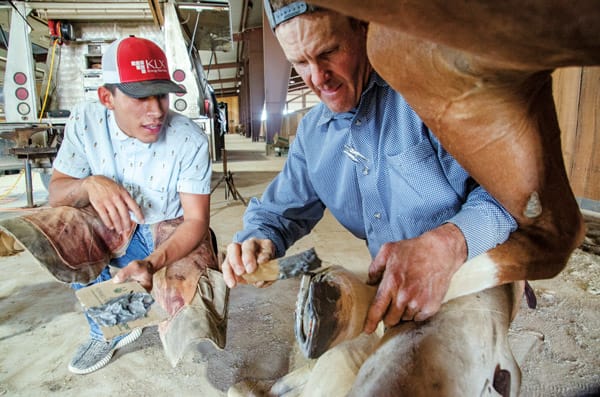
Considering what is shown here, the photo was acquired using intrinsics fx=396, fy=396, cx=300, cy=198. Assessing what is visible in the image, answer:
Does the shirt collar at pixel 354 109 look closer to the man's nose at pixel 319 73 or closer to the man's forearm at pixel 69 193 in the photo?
the man's nose at pixel 319 73

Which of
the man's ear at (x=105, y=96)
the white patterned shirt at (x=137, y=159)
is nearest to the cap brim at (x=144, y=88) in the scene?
the man's ear at (x=105, y=96)

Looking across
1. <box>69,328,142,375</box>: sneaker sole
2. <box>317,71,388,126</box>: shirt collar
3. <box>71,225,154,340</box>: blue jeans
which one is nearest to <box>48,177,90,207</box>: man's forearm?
<box>71,225,154,340</box>: blue jeans

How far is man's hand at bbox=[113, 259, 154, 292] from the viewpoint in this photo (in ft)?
4.75

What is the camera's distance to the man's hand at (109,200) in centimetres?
170

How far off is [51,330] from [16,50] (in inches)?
135

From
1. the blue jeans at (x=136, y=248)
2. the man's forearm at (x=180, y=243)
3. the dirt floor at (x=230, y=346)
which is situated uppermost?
the man's forearm at (x=180, y=243)

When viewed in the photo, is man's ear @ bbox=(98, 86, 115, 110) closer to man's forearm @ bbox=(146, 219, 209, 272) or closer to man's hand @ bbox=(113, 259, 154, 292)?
man's forearm @ bbox=(146, 219, 209, 272)

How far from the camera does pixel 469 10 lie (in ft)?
1.14

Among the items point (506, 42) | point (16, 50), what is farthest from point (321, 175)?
point (16, 50)

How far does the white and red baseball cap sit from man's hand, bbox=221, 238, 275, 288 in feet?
3.14

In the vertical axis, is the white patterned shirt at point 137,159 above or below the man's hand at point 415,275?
above

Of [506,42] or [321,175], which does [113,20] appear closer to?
[321,175]

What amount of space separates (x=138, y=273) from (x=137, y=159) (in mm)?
660

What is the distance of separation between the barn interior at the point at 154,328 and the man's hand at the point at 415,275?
867mm
